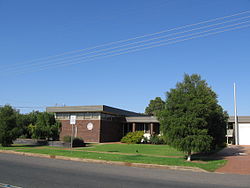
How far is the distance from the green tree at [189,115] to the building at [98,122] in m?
18.2

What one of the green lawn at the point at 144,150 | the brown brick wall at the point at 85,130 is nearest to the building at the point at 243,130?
the green lawn at the point at 144,150

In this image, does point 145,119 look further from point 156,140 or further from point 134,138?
point 156,140

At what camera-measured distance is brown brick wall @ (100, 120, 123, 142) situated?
34875 mm

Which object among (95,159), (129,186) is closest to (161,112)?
(95,159)

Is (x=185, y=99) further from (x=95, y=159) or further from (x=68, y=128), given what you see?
(x=68, y=128)

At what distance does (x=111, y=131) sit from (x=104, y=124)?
2.10 metres

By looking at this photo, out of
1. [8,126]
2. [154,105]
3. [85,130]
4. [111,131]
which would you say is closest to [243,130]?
[111,131]

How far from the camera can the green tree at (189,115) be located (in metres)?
15.4

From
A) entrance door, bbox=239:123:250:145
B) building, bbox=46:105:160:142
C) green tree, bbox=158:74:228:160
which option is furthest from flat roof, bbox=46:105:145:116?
Answer: green tree, bbox=158:74:228:160

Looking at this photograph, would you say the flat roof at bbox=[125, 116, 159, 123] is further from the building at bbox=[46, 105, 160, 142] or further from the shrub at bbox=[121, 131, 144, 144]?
the shrub at bbox=[121, 131, 144, 144]

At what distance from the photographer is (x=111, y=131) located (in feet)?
120

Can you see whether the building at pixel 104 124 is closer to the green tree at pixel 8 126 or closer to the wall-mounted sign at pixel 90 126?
the wall-mounted sign at pixel 90 126

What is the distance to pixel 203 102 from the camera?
15938 mm

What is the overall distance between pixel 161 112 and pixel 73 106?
21.2 m
